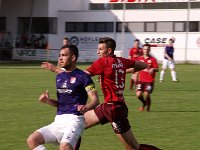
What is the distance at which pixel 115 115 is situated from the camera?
8.64 m

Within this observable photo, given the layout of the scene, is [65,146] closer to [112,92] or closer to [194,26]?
[112,92]

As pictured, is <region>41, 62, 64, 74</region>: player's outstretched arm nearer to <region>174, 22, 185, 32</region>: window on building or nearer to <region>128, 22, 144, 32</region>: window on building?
<region>174, 22, 185, 32</region>: window on building

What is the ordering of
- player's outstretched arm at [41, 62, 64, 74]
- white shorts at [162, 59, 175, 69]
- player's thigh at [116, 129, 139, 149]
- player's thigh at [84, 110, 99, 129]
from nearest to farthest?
player's outstretched arm at [41, 62, 64, 74] < player's thigh at [116, 129, 139, 149] < player's thigh at [84, 110, 99, 129] < white shorts at [162, 59, 175, 69]

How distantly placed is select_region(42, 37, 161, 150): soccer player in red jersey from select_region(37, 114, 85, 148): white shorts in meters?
1.27

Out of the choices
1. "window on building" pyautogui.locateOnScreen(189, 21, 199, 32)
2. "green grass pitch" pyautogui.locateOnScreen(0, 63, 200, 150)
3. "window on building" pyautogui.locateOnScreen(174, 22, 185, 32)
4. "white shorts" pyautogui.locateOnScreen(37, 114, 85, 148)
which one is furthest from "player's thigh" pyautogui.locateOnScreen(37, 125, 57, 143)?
"window on building" pyautogui.locateOnScreen(174, 22, 185, 32)

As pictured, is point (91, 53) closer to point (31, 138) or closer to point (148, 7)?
point (148, 7)

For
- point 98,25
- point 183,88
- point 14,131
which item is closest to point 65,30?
point 98,25

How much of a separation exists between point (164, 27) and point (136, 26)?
2.68 meters

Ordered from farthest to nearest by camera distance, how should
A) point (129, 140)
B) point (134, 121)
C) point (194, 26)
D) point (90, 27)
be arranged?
point (90, 27), point (194, 26), point (134, 121), point (129, 140)

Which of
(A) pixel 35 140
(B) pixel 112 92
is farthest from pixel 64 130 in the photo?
(B) pixel 112 92

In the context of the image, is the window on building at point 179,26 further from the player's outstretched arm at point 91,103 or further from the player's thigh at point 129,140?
the player's outstretched arm at point 91,103

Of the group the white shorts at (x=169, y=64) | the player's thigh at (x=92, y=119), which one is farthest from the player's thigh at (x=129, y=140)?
the white shorts at (x=169, y=64)

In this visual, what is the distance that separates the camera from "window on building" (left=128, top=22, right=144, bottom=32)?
181 ft

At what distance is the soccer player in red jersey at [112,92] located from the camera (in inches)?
337
